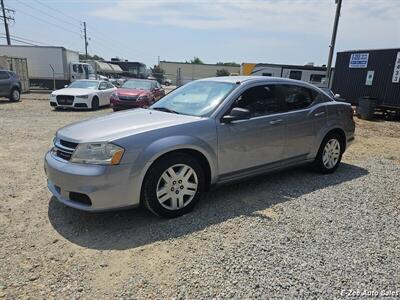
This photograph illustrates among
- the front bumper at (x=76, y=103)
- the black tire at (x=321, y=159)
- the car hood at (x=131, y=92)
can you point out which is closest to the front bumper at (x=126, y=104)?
the car hood at (x=131, y=92)

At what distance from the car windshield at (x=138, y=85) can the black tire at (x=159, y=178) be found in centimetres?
1129

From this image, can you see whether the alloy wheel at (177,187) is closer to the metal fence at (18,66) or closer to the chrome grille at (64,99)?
the chrome grille at (64,99)

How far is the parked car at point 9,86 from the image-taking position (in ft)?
53.1

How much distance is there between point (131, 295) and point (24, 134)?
7106mm

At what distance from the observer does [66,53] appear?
2534cm

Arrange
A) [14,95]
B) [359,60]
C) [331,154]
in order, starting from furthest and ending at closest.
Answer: [359,60], [14,95], [331,154]

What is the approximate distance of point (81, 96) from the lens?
44.8ft

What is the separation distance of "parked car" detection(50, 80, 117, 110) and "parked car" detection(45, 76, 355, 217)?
10.2 metres

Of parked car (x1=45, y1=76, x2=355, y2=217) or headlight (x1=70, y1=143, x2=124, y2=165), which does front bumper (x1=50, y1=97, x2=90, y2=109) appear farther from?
headlight (x1=70, y1=143, x2=124, y2=165)

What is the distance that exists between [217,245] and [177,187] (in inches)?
31.6

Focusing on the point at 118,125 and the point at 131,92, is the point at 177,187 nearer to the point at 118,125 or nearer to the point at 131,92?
the point at 118,125

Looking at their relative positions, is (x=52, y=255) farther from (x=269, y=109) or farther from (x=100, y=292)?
(x=269, y=109)

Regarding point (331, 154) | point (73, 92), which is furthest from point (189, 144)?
point (73, 92)

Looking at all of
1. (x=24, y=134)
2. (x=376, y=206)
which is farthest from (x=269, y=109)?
(x=24, y=134)
